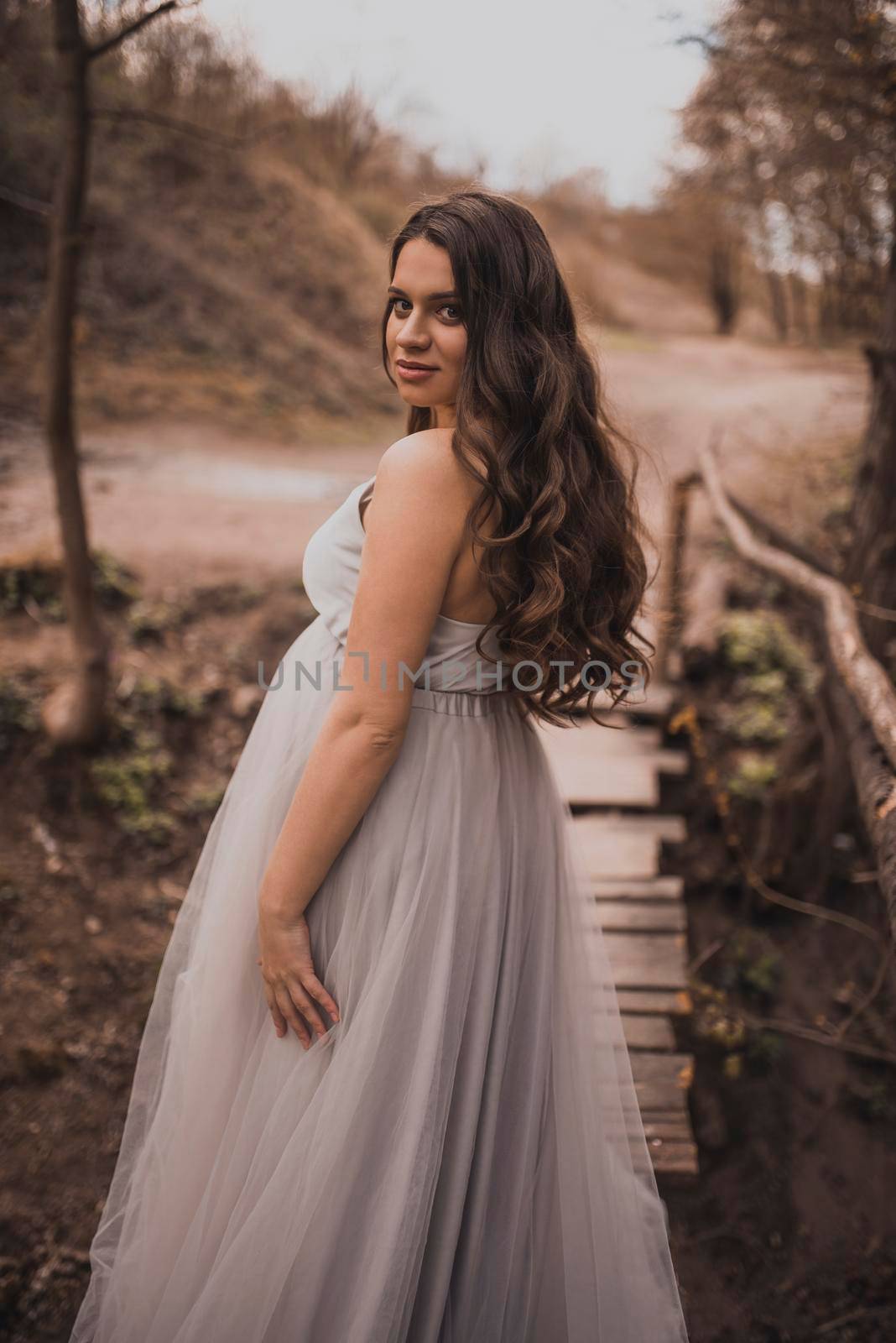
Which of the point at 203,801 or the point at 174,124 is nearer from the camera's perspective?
the point at 174,124

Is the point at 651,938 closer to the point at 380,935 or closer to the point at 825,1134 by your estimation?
the point at 825,1134

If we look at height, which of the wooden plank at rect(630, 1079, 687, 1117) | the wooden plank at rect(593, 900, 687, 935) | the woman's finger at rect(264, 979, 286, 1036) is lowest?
the wooden plank at rect(630, 1079, 687, 1117)

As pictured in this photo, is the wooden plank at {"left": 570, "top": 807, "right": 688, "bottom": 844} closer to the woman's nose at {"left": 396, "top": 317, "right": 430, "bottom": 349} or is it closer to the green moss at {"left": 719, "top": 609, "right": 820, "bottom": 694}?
the green moss at {"left": 719, "top": 609, "right": 820, "bottom": 694}

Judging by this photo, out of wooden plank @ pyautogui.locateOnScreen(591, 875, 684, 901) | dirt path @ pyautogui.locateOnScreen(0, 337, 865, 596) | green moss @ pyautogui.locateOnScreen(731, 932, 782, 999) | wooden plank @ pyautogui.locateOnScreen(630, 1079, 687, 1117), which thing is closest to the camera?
wooden plank @ pyautogui.locateOnScreen(630, 1079, 687, 1117)

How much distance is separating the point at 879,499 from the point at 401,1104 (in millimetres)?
3046

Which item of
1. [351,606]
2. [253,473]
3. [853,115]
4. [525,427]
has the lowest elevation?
[351,606]

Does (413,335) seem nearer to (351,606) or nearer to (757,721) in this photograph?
(351,606)

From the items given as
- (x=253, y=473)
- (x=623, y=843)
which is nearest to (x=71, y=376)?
(x=623, y=843)

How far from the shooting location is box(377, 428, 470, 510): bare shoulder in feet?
4.39

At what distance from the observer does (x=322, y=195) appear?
1327 cm

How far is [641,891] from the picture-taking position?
3387mm

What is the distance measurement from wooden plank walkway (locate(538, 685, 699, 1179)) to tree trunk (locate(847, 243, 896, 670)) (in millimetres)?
1168

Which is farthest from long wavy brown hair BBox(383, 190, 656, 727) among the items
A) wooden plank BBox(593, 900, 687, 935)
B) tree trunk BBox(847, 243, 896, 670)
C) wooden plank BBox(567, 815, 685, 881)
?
tree trunk BBox(847, 243, 896, 670)

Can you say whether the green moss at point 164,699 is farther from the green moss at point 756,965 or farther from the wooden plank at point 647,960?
the green moss at point 756,965
